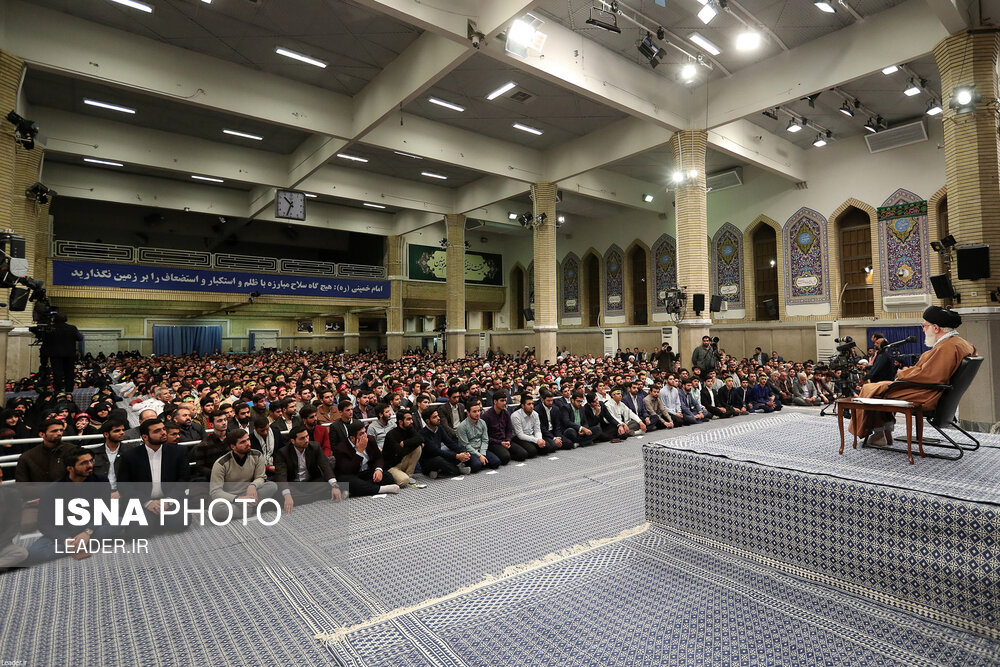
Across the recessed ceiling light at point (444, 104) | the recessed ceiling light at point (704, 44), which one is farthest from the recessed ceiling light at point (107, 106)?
the recessed ceiling light at point (704, 44)

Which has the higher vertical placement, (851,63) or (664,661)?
(851,63)

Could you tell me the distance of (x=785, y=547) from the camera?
2357 mm

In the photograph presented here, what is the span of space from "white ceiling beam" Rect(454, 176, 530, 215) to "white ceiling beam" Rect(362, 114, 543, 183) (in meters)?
0.95

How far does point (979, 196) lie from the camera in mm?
6305

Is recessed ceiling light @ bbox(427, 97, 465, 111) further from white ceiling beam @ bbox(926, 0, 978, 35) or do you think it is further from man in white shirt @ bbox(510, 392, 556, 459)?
white ceiling beam @ bbox(926, 0, 978, 35)

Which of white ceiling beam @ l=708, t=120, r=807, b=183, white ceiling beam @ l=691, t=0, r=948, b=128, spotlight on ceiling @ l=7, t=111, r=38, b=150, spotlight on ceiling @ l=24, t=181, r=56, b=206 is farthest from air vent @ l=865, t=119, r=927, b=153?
spotlight on ceiling @ l=24, t=181, r=56, b=206

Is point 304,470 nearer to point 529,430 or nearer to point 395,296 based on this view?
point 529,430

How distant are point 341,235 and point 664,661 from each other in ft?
72.8

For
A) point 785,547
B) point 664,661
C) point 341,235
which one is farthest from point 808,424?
point 341,235

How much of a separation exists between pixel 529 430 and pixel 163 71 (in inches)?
319

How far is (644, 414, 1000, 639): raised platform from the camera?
190cm

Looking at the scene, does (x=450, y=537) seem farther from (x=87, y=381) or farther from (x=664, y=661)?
(x=87, y=381)

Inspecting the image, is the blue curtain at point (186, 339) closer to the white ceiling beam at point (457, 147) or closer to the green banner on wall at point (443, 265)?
the green banner on wall at point (443, 265)

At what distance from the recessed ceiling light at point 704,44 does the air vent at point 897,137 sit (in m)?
5.44
